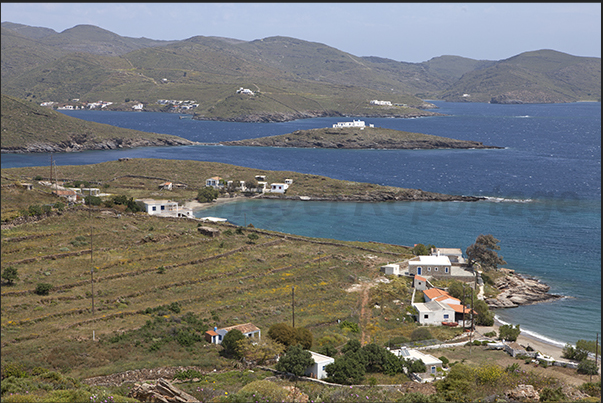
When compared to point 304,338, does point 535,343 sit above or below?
below

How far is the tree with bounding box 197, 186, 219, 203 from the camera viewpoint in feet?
232

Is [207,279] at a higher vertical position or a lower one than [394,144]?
lower

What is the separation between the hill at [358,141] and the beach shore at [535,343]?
99484 millimetres

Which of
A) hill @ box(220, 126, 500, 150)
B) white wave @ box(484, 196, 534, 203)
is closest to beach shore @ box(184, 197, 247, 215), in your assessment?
white wave @ box(484, 196, 534, 203)

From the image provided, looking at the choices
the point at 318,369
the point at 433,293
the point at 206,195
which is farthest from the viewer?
the point at 206,195

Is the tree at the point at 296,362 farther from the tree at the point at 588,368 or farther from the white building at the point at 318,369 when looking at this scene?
the tree at the point at 588,368

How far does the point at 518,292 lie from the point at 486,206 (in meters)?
33.5

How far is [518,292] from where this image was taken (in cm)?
4094

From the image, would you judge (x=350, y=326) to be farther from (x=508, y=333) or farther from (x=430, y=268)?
(x=430, y=268)

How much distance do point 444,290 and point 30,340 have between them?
27121 millimetres

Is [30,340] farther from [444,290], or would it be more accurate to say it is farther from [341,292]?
[444,290]

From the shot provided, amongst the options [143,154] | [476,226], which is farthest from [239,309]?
[143,154]

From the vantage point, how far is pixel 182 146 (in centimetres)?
12962

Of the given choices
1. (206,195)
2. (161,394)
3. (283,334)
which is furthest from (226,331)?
(206,195)
